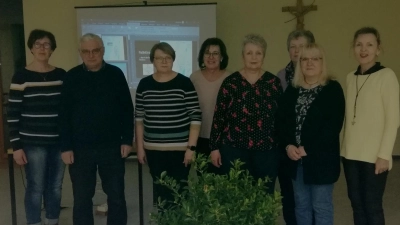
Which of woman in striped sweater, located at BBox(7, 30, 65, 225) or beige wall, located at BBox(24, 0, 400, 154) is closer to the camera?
woman in striped sweater, located at BBox(7, 30, 65, 225)

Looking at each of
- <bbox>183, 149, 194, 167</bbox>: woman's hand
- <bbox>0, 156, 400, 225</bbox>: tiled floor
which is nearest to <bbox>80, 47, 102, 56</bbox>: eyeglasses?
<bbox>183, 149, 194, 167</bbox>: woman's hand

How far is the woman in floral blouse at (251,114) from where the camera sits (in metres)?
2.19

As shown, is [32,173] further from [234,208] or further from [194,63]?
[194,63]

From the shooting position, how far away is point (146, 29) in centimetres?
473

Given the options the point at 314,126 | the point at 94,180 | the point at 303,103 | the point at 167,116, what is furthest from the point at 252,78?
the point at 94,180

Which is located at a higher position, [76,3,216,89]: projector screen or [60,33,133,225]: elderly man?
[76,3,216,89]: projector screen

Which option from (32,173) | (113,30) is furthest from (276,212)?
(113,30)

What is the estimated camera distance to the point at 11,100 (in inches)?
97.4

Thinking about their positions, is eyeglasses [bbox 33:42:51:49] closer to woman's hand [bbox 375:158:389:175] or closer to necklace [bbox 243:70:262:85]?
necklace [bbox 243:70:262:85]

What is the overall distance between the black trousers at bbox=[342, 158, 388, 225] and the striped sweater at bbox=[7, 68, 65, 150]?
5.70ft

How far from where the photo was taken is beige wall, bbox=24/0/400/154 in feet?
15.5

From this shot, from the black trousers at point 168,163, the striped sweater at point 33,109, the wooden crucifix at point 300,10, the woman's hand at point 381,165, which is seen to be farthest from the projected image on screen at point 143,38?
the woman's hand at point 381,165

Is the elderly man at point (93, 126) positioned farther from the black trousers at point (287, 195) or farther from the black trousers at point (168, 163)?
the black trousers at point (287, 195)

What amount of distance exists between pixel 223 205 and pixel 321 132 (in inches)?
42.1
